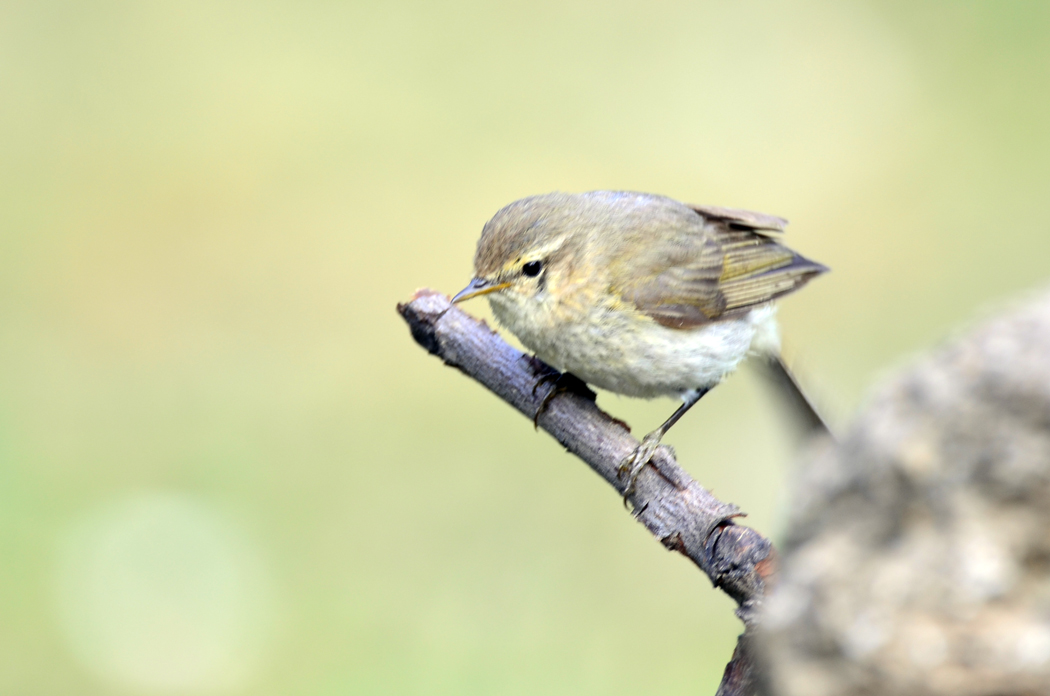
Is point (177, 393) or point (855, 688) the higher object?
point (177, 393)

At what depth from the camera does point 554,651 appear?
5.24 meters

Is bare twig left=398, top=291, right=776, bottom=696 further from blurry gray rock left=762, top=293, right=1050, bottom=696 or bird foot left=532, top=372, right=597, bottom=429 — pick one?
blurry gray rock left=762, top=293, right=1050, bottom=696

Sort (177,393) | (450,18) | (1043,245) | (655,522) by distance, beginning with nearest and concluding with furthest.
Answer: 1. (655,522)
2. (177,393)
3. (1043,245)
4. (450,18)

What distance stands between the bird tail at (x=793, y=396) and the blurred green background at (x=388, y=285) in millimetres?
201

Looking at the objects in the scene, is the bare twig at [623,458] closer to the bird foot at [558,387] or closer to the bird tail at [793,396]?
the bird foot at [558,387]

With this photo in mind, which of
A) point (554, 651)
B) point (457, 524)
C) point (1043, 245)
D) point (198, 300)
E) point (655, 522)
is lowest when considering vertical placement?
point (655, 522)

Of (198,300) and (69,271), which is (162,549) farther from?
(69,271)

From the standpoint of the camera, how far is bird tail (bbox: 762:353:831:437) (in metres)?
4.04

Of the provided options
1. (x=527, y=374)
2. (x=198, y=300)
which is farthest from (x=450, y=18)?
(x=527, y=374)

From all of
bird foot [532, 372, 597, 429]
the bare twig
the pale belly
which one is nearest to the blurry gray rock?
the bare twig

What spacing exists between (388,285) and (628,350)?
5101 mm

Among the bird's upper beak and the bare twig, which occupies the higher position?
the bird's upper beak

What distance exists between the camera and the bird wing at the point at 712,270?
388 cm

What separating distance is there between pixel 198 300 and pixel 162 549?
3094mm
